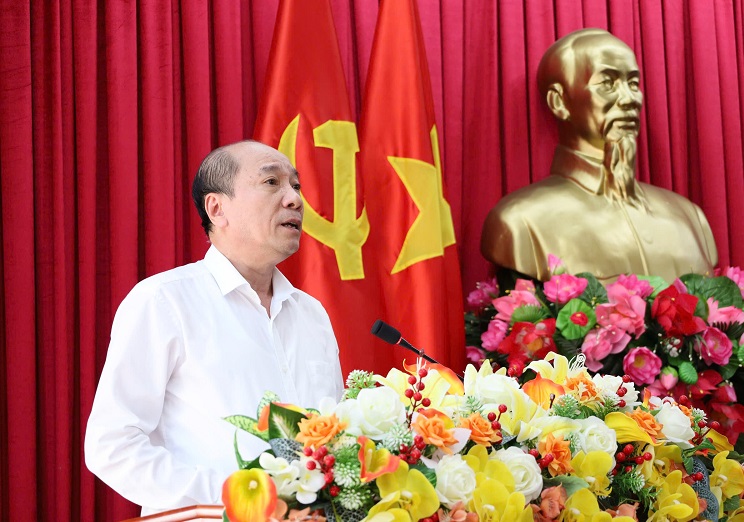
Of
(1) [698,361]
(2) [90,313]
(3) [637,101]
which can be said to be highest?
(3) [637,101]

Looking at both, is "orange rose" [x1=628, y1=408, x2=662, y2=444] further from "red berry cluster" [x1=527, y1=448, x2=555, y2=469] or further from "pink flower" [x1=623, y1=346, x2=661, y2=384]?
"pink flower" [x1=623, y1=346, x2=661, y2=384]

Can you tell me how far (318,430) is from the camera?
91 centimetres

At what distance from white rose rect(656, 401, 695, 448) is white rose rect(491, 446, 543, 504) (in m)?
0.23

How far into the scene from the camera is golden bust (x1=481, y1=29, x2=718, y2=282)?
8.56ft

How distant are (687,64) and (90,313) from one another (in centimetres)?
212

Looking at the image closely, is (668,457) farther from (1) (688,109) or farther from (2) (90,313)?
(1) (688,109)

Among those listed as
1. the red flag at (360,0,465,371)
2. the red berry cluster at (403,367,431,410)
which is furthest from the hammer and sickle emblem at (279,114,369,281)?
the red berry cluster at (403,367,431,410)

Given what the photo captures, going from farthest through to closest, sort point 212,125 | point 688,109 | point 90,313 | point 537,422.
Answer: point 688,109, point 212,125, point 90,313, point 537,422

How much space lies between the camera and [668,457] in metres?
1.15

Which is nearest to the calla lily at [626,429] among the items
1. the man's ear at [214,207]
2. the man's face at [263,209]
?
the man's face at [263,209]

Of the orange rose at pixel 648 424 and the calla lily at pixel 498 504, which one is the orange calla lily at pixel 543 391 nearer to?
the orange rose at pixel 648 424

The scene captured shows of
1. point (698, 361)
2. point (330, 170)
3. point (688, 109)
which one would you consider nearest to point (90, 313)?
point (330, 170)

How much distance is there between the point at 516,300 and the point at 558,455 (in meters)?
1.44

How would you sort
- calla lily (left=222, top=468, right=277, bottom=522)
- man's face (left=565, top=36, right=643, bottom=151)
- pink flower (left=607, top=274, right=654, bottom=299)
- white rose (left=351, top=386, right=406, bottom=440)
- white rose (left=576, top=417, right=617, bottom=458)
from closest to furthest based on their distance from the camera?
calla lily (left=222, top=468, right=277, bottom=522), white rose (left=351, top=386, right=406, bottom=440), white rose (left=576, top=417, right=617, bottom=458), pink flower (left=607, top=274, right=654, bottom=299), man's face (left=565, top=36, right=643, bottom=151)
